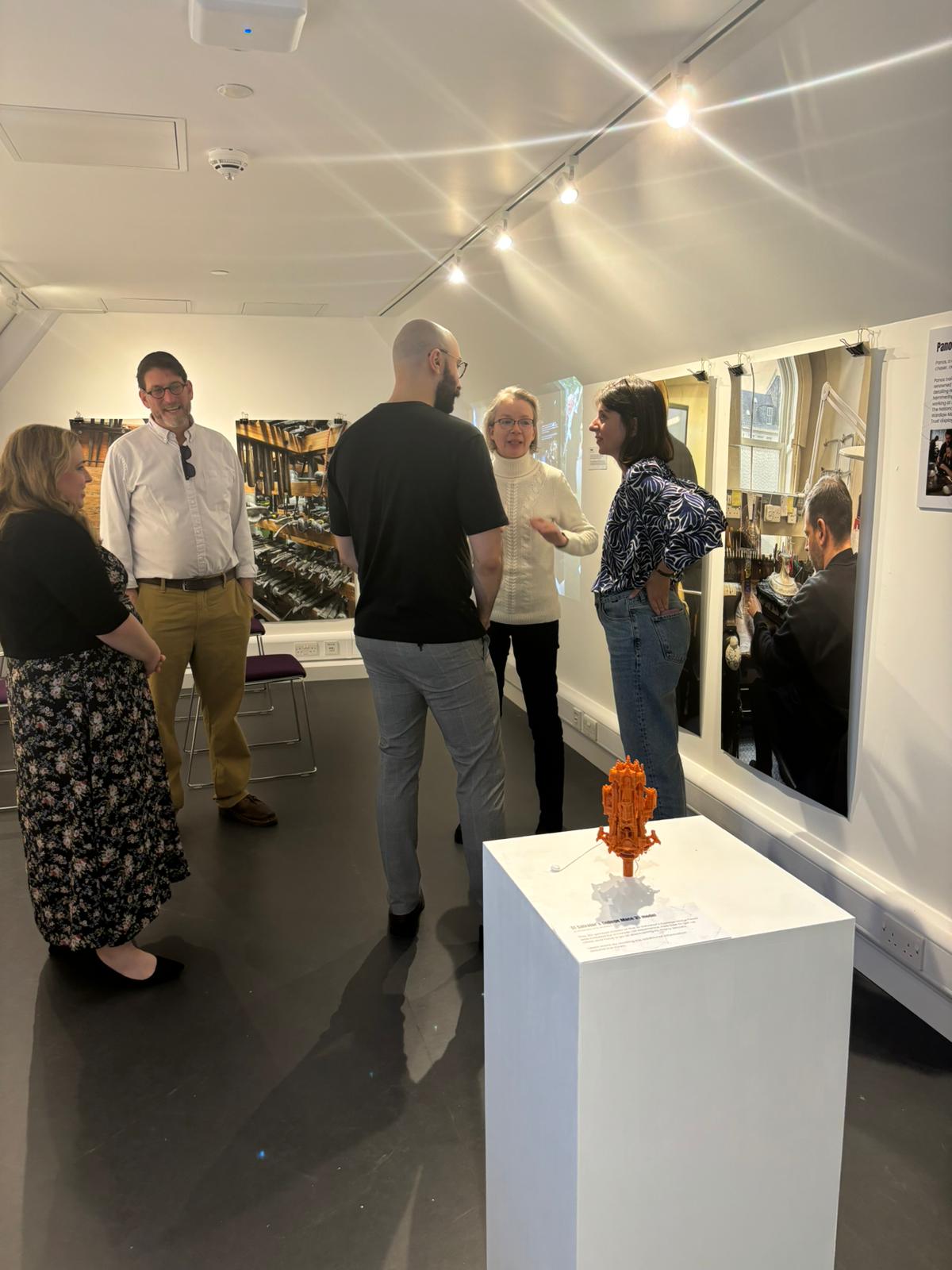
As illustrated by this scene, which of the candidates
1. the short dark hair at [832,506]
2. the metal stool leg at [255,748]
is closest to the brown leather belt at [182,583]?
the metal stool leg at [255,748]

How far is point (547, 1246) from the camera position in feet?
4.13

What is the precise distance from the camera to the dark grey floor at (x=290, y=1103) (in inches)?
65.7

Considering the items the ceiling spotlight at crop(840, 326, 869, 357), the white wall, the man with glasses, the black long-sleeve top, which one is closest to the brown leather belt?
the man with glasses

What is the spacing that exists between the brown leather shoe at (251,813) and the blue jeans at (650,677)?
64.1 inches

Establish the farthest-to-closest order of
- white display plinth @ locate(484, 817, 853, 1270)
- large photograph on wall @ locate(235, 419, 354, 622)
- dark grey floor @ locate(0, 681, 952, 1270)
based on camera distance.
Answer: large photograph on wall @ locate(235, 419, 354, 622), dark grey floor @ locate(0, 681, 952, 1270), white display plinth @ locate(484, 817, 853, 1270)

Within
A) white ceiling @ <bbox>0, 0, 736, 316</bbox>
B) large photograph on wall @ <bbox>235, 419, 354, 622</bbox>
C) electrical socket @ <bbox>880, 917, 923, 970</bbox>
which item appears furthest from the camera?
large photograph on wall @ <bbox>235, 419, 354, 622</bbox>

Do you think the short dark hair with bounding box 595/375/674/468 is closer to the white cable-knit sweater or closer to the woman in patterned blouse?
the woman in patterned blouse

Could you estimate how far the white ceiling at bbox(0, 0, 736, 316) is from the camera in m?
1.99

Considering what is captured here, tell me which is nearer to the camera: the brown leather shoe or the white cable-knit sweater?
the white cable-knit sweater

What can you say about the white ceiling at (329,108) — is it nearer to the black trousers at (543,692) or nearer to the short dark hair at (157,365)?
the short dark hair at (157,365)

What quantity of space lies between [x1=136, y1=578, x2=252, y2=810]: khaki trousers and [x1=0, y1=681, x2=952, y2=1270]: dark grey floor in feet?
2.09

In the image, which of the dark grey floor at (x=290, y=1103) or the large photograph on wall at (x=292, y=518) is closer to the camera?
the dark grey floor at (x=290, y=1103)

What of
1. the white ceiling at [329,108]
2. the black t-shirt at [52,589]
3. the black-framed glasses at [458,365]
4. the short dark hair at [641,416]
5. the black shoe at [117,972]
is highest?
the white ceiling at [329,108]

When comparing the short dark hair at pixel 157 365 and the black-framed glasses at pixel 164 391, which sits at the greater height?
the short dark hair at pixel 157 365
